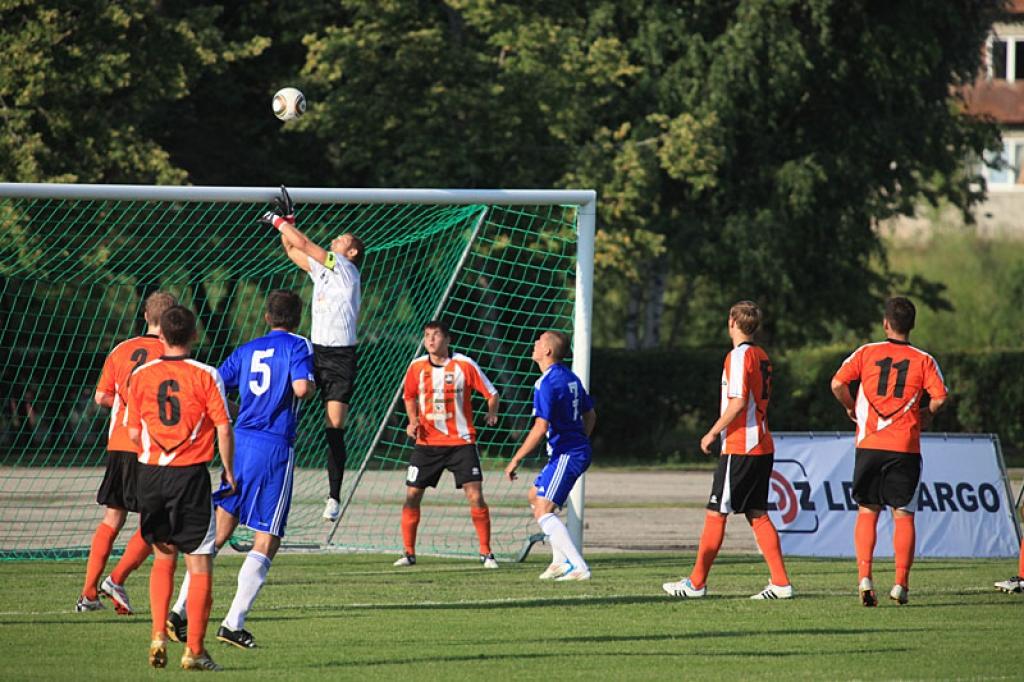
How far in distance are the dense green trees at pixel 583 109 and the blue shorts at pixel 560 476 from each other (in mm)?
12279

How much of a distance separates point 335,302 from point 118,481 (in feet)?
7.35

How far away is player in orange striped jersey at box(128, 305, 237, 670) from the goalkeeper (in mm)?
3306

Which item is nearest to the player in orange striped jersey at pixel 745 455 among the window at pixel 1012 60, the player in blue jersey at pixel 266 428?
the player in blue jersey at pixel 266 428

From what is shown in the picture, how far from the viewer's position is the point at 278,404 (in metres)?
8.23

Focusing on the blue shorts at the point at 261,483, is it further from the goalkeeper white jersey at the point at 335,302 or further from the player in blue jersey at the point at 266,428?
the goalkeeper white jersey at the point at 335,302

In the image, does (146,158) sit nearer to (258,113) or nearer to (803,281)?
(258,113)

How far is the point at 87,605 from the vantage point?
9359 mm

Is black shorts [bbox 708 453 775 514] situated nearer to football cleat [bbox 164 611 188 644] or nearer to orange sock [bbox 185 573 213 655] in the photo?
football cleat [bbox 164 611 188 644]

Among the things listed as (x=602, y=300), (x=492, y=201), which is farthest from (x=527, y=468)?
(x=602, y=300)

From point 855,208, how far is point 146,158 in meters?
15.2

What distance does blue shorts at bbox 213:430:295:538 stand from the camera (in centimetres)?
809

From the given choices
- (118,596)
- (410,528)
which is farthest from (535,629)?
(410,528)

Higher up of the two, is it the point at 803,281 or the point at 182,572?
the point at 803,281

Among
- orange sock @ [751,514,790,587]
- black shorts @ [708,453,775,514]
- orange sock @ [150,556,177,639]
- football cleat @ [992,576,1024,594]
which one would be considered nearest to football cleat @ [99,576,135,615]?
orange sock @ [150,556,177,639]
